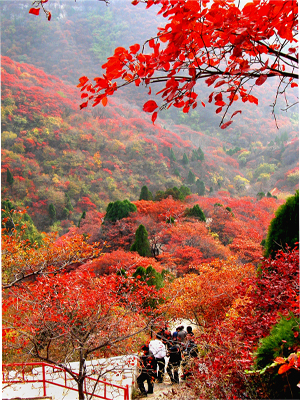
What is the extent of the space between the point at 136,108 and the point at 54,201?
20.1m

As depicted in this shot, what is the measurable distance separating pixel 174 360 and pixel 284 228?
2502mm

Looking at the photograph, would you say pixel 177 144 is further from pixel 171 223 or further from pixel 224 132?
pixel 171 223

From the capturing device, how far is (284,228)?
4.05 metres

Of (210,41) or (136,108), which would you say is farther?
(136,108)

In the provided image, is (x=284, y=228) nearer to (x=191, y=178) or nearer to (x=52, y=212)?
(x=52, y=212)

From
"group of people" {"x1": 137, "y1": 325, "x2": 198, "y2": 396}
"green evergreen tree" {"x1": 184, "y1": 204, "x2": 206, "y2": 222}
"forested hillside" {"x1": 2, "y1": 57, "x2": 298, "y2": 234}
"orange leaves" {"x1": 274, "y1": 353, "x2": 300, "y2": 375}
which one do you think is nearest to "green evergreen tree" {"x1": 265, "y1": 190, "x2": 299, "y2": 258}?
"group of people" {"x1": 137, "y1": 325, "x2": 198, "y2": 396}

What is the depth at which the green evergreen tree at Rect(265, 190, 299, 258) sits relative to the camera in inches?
156

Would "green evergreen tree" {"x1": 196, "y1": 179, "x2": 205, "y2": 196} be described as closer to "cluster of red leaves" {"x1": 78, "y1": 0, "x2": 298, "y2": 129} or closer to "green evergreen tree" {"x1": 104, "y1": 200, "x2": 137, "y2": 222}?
"green evergreen tree" {"x1": 104, "y1": 200, "x2": 137, "y2": 222}

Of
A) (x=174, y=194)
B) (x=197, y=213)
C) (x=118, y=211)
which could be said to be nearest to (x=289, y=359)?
(x=118, y=211)

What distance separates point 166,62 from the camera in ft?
3.84

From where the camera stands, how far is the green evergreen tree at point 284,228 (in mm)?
3953

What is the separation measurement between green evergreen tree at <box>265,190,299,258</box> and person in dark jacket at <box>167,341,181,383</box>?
74.3 inches

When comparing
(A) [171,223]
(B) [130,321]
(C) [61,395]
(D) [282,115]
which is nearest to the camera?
(C) [61,395]

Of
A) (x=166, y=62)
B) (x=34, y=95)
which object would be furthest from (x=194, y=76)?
(x=34, y=95)
